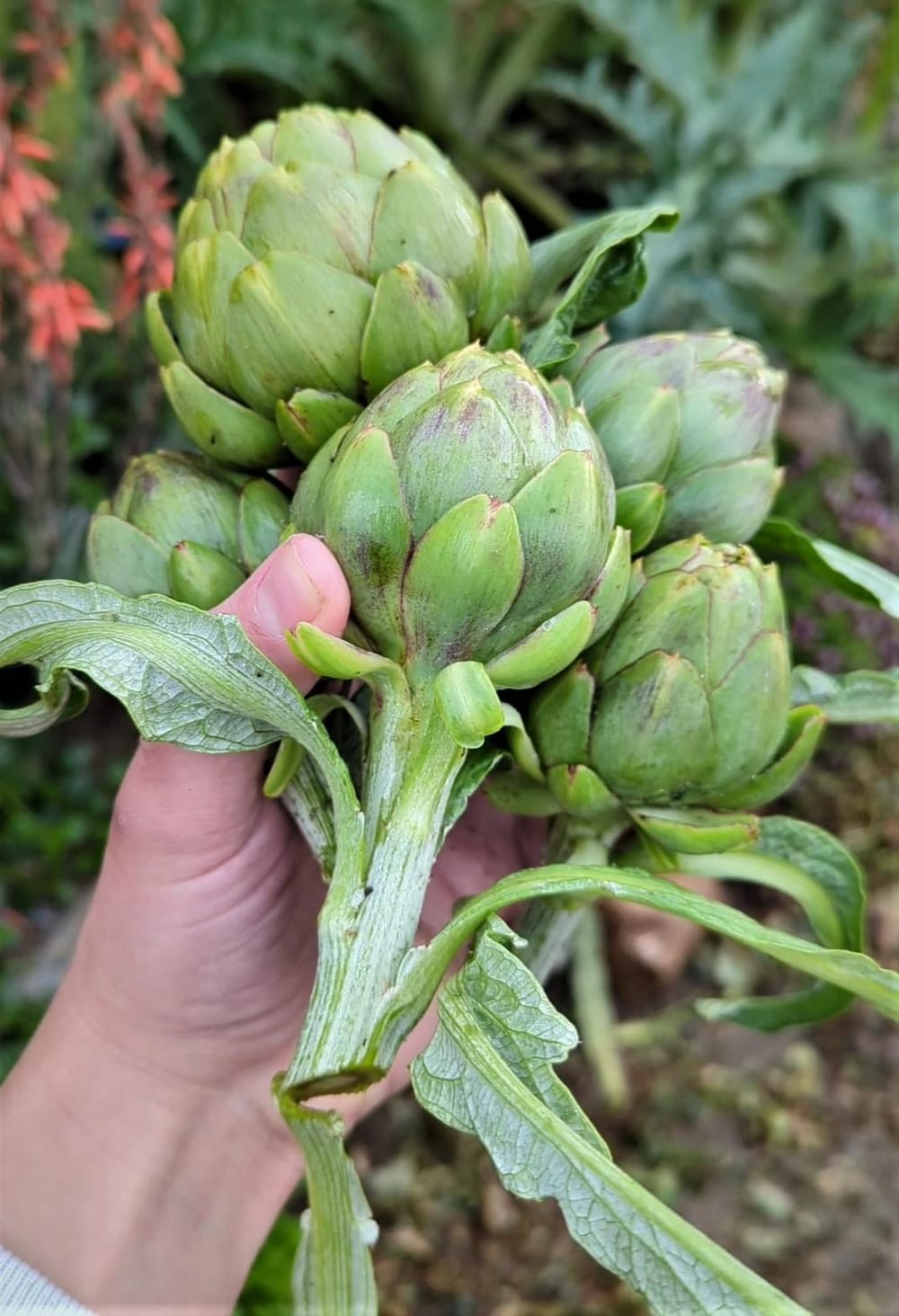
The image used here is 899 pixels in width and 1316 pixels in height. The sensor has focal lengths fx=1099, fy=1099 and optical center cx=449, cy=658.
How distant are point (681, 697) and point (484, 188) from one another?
51.7 inches

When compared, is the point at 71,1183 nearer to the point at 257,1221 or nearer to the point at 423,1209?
the point at 257,1221

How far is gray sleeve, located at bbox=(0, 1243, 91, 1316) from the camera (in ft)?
1.87

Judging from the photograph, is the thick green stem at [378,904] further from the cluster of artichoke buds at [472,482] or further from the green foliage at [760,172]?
the green foliage at [760,172]

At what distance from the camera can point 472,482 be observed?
1.41 ft

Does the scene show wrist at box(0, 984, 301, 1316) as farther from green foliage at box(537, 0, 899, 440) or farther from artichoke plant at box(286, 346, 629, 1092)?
green foliage at box(537, 0, 899, 440)

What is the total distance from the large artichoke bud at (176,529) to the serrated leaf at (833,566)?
0.27m

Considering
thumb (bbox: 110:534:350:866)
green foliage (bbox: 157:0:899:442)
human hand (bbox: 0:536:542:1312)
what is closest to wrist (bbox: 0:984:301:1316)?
human hand (bbox: 0:536:542:1312)

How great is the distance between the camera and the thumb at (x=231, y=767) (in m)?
0.45

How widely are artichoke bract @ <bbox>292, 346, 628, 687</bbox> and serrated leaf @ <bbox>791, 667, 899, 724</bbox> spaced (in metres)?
0.18

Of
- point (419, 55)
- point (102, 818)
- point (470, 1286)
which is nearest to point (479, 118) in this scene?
point (419, 55)

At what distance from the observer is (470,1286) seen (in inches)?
44.5

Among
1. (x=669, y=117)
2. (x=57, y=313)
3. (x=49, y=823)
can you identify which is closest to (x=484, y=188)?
(x=669, y=117)

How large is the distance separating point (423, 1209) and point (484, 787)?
78 cm

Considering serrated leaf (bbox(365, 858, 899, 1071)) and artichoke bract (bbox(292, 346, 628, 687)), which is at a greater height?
artichoke bract (bbox(292, 346, 628, 687))
